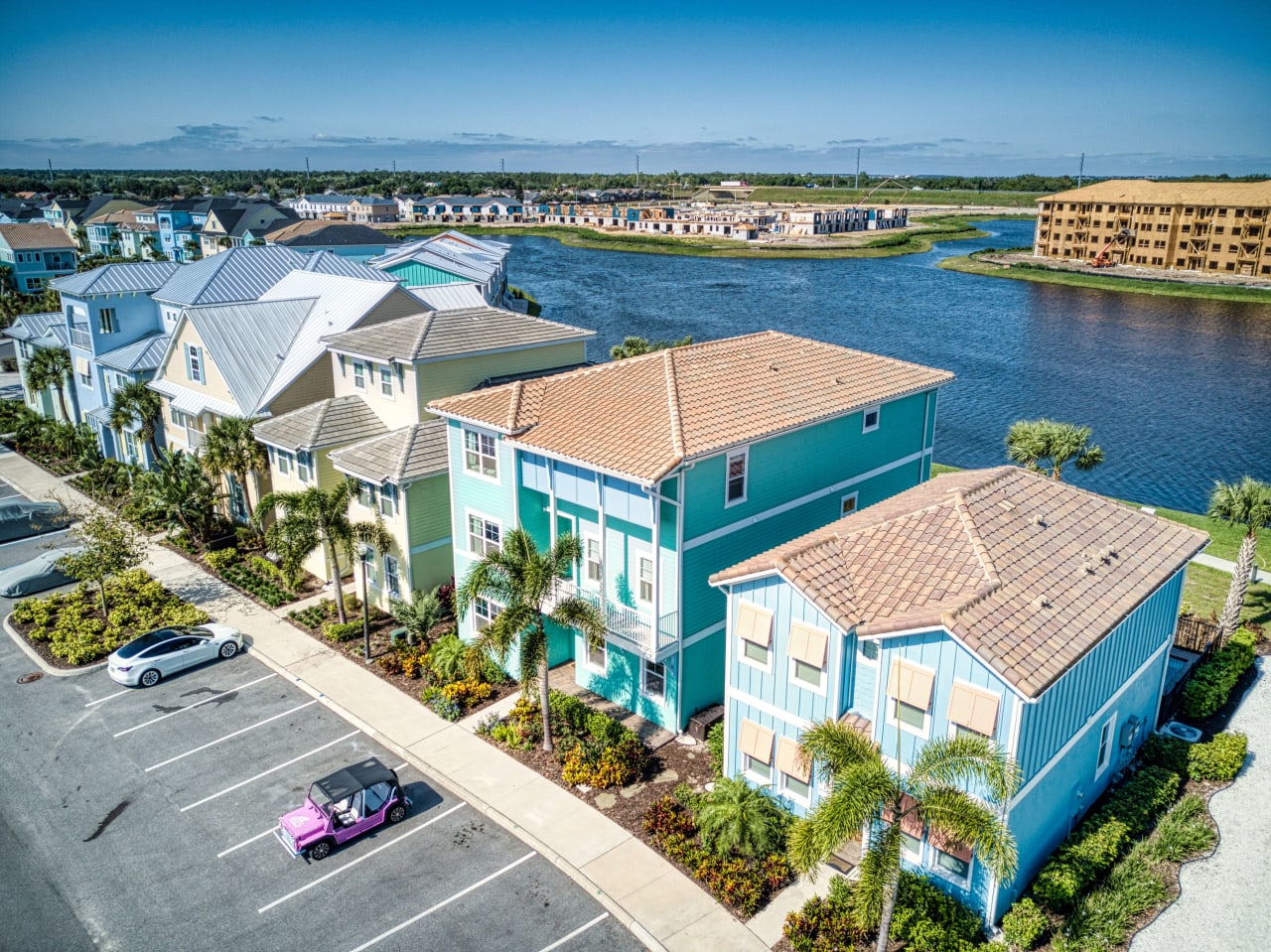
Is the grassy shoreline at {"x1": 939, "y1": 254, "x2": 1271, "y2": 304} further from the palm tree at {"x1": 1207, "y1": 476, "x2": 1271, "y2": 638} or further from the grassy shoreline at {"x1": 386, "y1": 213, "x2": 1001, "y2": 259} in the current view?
the palm tree at {"x1": 1207, "y1": 476, "x2": 1271, "y2": 638}

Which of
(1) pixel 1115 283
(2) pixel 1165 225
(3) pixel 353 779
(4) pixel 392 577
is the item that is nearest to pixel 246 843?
(3) pixel 353 779

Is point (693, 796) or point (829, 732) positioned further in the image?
point (693, 796)

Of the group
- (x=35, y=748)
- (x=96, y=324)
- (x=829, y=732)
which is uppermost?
(x=96, y=324)

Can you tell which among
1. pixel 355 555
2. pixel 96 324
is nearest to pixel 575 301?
pixel 96 324

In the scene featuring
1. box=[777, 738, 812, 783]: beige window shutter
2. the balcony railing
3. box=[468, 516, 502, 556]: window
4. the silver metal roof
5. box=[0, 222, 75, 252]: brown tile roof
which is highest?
box=[0, 222, 75, 252]: brown tile roof

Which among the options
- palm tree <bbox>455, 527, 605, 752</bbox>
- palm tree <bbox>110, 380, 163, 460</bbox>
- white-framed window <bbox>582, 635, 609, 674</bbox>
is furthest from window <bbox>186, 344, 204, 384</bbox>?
white-framed window <bbox>582, 635, 609, 674</bbox>

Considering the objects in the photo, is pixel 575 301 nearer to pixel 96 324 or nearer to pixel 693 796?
pixel 96 324
